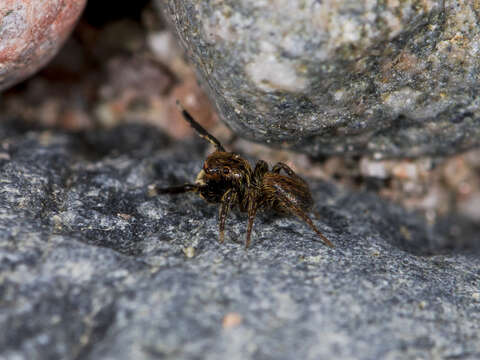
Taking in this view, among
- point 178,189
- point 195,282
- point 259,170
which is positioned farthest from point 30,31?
point 195,282

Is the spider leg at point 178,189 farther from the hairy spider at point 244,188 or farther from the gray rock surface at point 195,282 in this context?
the gray rock surface at point 195,282

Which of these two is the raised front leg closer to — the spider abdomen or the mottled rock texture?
the spider abdomen

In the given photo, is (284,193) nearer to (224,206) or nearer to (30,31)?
(224,206)


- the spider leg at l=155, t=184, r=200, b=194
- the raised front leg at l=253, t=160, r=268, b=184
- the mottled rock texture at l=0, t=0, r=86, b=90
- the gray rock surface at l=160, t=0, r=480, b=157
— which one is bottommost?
the spider leg at l=155, t=184, r=200, b=194

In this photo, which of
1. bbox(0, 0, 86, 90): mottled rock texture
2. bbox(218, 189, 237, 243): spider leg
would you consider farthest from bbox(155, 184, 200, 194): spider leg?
bbox(0, 0, 86, 90): mottled rock texture

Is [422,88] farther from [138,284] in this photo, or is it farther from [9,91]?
[9,91]

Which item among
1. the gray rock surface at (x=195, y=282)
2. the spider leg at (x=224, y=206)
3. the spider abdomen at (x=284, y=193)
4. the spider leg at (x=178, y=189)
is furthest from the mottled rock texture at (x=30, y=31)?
the spider abdomen at (x=284, y=193)
